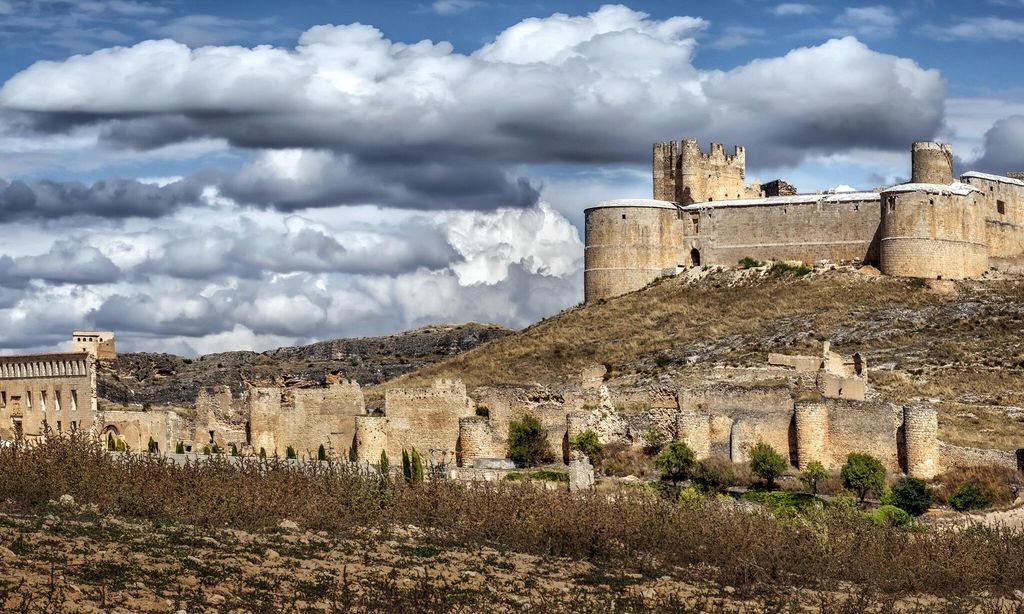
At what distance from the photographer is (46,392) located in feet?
152

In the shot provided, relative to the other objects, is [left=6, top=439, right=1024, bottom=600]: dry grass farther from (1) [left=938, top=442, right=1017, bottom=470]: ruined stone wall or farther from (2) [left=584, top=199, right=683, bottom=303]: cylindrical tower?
(2) [left=584, top=199, right=683, bottom=303]: cylindrical tower

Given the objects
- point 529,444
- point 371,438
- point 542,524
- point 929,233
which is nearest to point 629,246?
point 929,233

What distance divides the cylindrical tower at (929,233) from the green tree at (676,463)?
91.7ft

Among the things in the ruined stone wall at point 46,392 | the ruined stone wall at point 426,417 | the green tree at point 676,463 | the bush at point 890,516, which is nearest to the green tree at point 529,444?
the ruined stone wall at point 426,417

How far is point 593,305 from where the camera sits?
66125mm

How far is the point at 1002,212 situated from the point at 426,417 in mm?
35255

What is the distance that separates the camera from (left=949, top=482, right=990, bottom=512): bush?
3111 cm

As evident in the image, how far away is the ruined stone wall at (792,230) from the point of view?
6369 centimetres

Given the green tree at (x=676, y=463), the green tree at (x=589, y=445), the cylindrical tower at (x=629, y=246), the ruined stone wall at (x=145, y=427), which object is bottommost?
the green tree at (x=676, y=463)

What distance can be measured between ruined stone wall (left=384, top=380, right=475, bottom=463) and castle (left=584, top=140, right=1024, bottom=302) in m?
27.3

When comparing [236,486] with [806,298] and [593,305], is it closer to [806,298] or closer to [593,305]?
[806,298]

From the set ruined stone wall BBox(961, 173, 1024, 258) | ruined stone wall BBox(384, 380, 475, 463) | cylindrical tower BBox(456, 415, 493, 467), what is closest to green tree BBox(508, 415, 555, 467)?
cylindrical tower BBox(456, 415, 493, 467)

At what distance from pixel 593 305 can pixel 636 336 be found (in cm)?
826

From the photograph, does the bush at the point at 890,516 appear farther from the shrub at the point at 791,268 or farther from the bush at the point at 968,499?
the shrub at the point at 791,268
